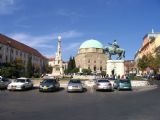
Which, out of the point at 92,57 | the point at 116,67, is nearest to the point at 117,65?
the point at 116,67

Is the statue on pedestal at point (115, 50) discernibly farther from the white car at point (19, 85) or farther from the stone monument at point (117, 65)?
the white car at point (19, 85)

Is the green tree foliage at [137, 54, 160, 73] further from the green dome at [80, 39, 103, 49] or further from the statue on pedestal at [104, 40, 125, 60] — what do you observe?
the green dome at [80, 39, 103, 49]

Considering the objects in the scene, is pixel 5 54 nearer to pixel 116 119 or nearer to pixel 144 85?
pixel 144 85

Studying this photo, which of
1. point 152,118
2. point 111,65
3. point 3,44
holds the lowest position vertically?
point 152,118

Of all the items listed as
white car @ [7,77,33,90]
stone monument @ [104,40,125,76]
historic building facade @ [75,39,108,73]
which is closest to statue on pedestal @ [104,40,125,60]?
stone monument @ [104,40,125,76]

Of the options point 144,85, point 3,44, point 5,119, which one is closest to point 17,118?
point 5,119

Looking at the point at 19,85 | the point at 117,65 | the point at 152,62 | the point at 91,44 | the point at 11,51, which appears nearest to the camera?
the point at 19,85

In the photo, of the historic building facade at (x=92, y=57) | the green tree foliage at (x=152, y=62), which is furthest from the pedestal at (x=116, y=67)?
the historic building facade at (x=92, y=57)

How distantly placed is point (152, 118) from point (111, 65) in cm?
4958

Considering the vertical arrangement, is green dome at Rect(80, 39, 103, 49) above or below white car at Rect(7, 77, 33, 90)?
above

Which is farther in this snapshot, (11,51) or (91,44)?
(91,44)

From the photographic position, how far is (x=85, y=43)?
175m

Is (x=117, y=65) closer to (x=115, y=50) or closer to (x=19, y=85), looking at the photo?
(x=115, y=50)

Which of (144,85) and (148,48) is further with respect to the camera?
(148,48)
